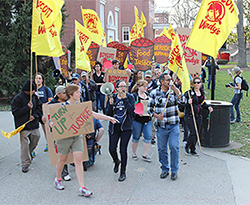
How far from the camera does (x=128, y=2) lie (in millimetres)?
40938

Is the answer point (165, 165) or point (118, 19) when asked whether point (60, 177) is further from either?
point (118, 19)

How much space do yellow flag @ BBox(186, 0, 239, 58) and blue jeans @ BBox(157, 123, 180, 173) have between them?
1.44 meters

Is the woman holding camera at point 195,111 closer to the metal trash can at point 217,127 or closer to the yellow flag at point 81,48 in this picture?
the metal trash can at point 217,127

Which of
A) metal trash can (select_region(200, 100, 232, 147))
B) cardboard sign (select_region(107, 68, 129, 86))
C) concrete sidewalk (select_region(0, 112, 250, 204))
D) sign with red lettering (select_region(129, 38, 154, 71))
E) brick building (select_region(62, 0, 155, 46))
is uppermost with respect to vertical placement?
brick building (select_region(62, 0, 155, 46))

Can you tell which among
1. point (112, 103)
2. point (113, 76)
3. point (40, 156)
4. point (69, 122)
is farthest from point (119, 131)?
point (113, 76)

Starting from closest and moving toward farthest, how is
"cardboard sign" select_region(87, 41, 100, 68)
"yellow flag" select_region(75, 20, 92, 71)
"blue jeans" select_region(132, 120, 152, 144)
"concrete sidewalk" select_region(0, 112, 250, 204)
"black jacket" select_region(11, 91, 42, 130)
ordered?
"concrete sidewalk" select_region(0, 112, 250, 204) < "black jacket" select_region(11, 91, 42, 130) < "blue jeans" select_region(132, 120, 152, 144) < "yellow flag" select_region(75, 20, 92, 71) < "cardboard sign" select_region(87, 41, 100, 68)

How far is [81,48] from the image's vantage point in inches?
300

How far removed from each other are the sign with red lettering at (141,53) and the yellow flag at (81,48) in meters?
1.86

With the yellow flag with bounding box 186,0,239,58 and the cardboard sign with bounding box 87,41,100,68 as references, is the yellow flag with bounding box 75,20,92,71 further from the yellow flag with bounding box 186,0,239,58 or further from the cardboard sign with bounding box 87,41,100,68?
the yellow flag with bounding box 186,0,239,58

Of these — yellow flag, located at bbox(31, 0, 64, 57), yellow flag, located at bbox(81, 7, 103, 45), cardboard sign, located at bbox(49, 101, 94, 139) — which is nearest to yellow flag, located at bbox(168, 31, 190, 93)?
cardboard sign, located at bbox(49, 101, 94, 139)

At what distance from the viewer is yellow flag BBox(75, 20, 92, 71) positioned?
736 cm

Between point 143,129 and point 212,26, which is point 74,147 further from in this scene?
point 212,26

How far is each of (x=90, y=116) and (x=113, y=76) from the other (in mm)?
3317

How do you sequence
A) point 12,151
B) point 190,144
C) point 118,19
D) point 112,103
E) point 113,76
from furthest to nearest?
point 118,19 → point 113,76 → point 12,151 → point 190,144 → point 112,103
